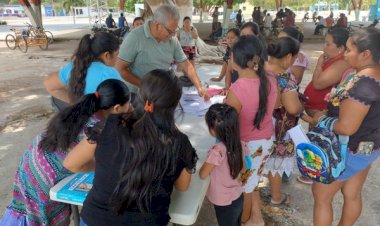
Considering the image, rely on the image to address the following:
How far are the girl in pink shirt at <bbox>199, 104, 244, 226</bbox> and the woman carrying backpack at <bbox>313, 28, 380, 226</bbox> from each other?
48cm

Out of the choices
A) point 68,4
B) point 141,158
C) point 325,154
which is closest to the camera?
point 141,158

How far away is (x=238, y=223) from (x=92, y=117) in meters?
1.03

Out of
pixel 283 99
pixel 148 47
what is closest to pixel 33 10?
pixel 148 47

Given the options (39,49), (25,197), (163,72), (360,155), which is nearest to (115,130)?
(163,72)

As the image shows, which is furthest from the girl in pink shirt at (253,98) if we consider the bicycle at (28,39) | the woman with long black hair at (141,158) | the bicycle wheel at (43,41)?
the bicycle wheel at (43,41)

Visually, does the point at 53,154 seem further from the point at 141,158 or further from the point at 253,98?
the point at 253,98

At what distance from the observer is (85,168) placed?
142 cm

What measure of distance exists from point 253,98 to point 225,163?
0.37m

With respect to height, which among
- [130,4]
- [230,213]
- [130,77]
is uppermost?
[130,4]

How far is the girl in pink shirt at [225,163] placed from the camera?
1618 mm

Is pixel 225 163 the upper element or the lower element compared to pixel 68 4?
lower

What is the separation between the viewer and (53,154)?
1.57 meters

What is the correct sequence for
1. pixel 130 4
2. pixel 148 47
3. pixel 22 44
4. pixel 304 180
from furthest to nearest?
pixel 130 4 → pixel 22 44 → pixel 304 180 → pixel 148 47

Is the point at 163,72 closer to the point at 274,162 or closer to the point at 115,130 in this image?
the point at 115,130
